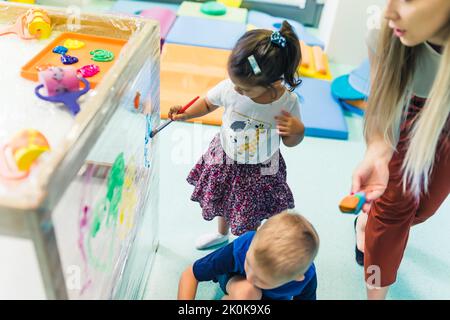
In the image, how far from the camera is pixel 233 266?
0.87 metres

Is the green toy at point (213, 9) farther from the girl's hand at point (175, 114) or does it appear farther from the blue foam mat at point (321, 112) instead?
the girl's hand at point (175, 114)

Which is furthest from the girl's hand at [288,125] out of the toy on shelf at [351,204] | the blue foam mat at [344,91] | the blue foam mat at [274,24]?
the blue foam mat at [274,24]

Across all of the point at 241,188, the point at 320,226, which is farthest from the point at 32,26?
the point at 320,226

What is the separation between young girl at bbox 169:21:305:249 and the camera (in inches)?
33.0

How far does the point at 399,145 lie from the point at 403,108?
0.26 feet

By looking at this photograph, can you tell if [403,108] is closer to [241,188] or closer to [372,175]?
[372,175]

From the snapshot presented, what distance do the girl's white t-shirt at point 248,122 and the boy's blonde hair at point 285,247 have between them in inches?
9.9

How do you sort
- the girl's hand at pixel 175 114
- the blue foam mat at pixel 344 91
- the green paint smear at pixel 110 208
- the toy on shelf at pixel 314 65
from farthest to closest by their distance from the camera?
the toy on shelf at pixel 314 65 → the blue foam mat at pixel 344 91 → the girl's hand at pixel 175 114 → the green paint smear at pixel 110 208

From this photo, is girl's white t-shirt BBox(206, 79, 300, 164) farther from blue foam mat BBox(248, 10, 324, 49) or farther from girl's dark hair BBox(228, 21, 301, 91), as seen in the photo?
blue foam mat BBox(248, 10, 324, 49)

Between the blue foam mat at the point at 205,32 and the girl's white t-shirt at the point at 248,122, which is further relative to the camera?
the blue foam mat at the point at 205,32

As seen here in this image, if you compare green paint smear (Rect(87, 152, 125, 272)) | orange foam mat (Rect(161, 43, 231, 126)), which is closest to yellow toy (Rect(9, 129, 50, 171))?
green paint smear (Rect(87, 152, 125, 272))

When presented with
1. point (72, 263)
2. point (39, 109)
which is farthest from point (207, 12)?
point (72, 263)

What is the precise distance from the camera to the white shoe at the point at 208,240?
1.17 meters

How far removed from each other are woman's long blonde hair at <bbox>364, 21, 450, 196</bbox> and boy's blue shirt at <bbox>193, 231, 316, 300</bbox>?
310mm
